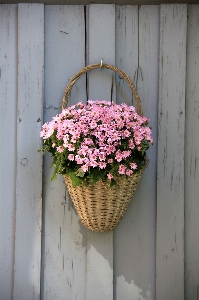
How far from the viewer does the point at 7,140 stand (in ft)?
7.23

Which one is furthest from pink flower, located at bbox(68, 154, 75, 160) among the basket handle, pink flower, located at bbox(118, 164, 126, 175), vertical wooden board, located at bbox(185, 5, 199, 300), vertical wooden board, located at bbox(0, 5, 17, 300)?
vertical wooden board, located at bbox(185, 5, 199, 300)

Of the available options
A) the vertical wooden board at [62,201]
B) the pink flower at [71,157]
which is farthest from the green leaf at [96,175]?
the vertical wooden board at [62,201]

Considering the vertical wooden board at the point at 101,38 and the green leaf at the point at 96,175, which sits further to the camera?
the vertical wooden board at the point at 101,38

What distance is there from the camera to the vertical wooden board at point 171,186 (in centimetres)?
220

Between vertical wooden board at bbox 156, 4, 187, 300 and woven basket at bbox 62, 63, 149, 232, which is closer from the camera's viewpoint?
woven basket at bbox 62, 63, 149, 232

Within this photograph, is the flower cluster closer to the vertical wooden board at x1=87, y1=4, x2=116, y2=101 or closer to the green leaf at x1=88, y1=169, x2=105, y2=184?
the green leaf at x1=88, y1=169, x2=105, y2=184

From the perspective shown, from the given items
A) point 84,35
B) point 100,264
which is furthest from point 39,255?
point 84,35

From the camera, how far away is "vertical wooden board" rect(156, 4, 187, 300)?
7.21 feet

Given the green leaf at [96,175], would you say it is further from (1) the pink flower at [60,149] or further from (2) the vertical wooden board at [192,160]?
(2) the vertical wooden board at [192,160]

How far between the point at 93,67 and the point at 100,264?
1.09 m

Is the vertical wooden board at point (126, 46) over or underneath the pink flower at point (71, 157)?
over

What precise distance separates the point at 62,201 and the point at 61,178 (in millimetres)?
130

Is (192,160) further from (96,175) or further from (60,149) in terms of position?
(60,149)

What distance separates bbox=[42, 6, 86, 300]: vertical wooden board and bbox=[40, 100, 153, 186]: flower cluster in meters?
0.31
